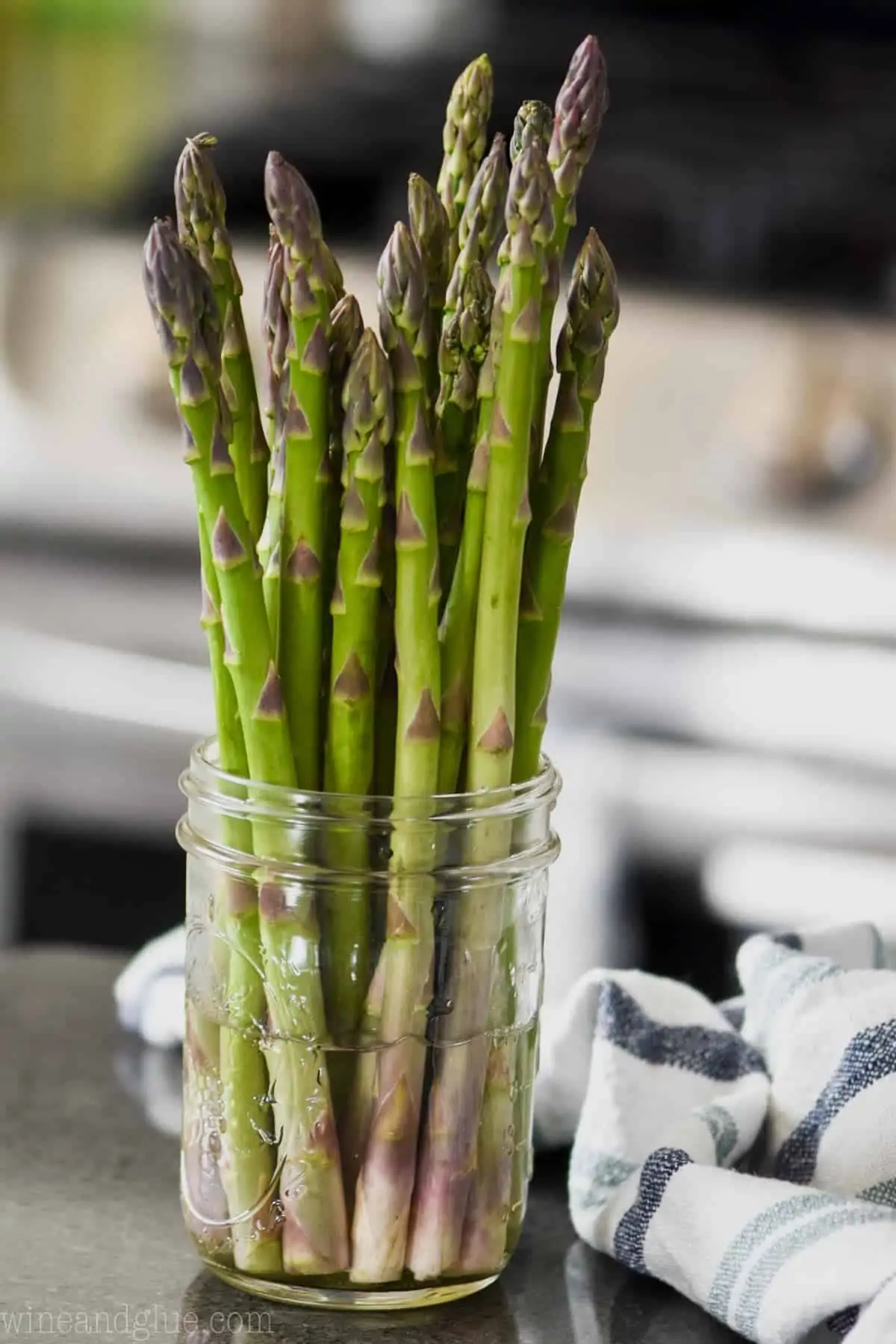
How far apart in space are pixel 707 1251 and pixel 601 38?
67.5 inches

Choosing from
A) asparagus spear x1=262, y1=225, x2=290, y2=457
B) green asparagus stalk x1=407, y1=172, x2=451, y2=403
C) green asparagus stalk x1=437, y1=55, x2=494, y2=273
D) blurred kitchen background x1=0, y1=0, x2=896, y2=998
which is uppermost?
green asparagus stalk x1=437, y1=55, x2=494, y2=273

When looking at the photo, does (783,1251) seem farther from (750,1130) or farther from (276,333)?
(276,333)

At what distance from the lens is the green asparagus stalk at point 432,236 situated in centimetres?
61

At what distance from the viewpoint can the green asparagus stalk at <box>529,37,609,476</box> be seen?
0.59 metres

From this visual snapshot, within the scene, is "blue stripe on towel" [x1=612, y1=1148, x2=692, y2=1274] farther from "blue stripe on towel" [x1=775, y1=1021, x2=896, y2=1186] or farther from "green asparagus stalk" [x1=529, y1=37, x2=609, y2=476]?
"green asparagus stalk" [x1=529, y1=37, x2=609, y2=476]

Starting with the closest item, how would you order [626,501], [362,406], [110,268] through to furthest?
1. [362,406]
2. [626,501]
3. [110,268]

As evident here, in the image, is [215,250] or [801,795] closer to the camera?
[215,250]

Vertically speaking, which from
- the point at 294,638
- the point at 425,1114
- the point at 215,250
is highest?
the point at 215,250

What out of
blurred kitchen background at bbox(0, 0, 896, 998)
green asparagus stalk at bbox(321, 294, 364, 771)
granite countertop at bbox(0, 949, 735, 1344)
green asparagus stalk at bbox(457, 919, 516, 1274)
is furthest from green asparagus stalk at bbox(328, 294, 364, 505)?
blurred kitchen background at bbox(0, 0, 896, 998)

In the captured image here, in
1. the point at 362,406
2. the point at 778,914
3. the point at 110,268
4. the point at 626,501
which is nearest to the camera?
the point at 362,406

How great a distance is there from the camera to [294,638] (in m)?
0.57

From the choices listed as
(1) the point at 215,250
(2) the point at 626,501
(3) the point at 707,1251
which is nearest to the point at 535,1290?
(3) the point at 707,1251

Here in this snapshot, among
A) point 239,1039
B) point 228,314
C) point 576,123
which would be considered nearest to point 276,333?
point 228,314

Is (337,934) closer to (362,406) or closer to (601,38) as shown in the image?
(362,406)
